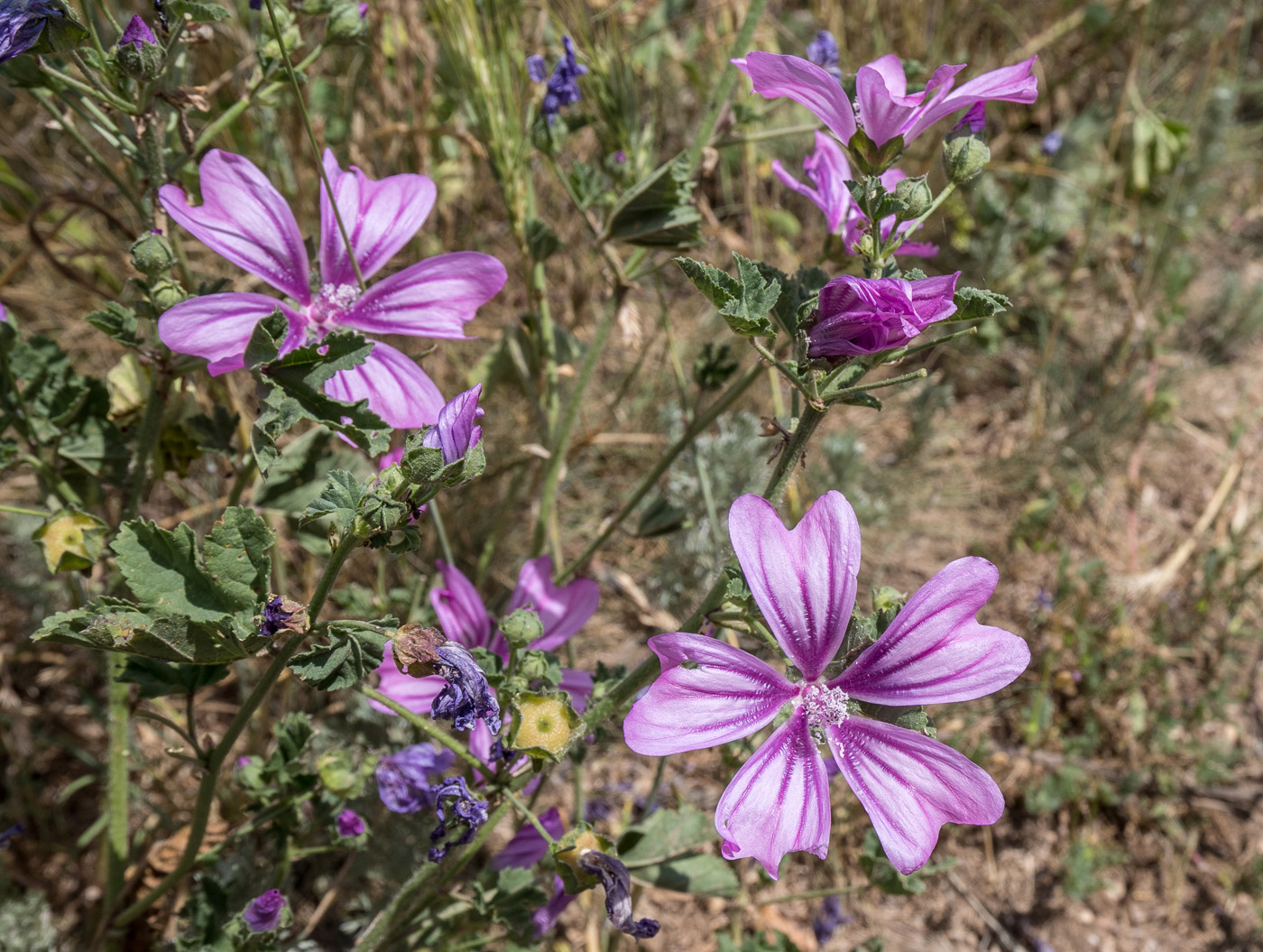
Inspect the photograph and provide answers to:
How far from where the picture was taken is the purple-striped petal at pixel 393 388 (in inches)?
47.6

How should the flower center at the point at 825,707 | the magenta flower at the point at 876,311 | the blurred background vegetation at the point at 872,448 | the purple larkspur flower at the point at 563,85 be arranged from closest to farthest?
the magenta flower at the point at 876,311, the flower center at the point at 825,707, the purple larkspur flower at the point at 563,85, the blurred background vegetation at the point at 872,448

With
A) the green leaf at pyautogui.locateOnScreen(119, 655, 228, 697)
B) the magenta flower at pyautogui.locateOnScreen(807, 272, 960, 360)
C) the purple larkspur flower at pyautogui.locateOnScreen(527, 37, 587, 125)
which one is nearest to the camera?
the magenta flower at pyautogui.locateOnScreen(807, 272, 960, 360)

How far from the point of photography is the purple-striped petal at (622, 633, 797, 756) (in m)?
0.97

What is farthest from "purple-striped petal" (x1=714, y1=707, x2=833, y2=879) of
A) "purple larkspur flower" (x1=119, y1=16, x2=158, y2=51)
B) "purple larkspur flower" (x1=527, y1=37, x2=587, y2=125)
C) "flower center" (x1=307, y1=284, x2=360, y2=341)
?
"purple larkspur flower" (x1=527, y1=37, x2=587, y2=125)

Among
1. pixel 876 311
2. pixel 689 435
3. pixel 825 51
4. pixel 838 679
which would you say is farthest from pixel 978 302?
pixel 825 51

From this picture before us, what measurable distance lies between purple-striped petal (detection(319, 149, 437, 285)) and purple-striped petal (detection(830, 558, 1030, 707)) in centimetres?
84

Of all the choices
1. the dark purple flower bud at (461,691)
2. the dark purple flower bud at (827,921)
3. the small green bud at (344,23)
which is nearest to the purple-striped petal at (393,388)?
the dark purple flower bud at (461,691)

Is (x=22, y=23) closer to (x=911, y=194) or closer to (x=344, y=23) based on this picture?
(x=344, y=23)

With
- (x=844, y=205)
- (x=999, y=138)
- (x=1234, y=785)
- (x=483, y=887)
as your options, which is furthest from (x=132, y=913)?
(x=999, y=138)

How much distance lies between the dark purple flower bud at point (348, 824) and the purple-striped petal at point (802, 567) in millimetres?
726

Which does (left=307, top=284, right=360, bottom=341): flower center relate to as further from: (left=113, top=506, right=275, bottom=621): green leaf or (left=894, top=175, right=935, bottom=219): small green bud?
(left=894, top=175, right=935, bottom=219): small green bud

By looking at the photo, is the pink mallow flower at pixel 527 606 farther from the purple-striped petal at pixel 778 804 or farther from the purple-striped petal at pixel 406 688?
the purple-striped petal at pixel 778 804

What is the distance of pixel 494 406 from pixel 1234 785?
2155mm

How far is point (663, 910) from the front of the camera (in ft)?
7.34
